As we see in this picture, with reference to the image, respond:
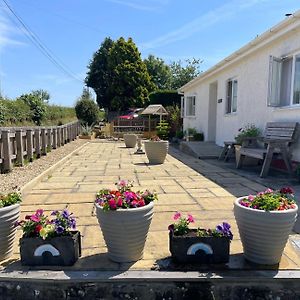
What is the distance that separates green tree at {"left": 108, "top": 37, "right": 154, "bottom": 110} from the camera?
28391 millimetres

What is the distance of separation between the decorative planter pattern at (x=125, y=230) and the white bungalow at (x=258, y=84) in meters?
4.92

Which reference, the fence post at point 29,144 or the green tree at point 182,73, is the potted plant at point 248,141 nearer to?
the fence post at point 29,144

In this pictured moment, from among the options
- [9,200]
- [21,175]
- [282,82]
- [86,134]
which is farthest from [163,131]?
[9,200]

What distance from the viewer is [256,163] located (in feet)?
26.2

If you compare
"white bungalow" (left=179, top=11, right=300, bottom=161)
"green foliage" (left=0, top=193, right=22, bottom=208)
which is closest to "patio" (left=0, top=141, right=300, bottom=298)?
"green foliage" (left=0, top=193, right=22, bottom=208)

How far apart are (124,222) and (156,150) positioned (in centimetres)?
603

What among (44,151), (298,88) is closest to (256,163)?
(298,88)

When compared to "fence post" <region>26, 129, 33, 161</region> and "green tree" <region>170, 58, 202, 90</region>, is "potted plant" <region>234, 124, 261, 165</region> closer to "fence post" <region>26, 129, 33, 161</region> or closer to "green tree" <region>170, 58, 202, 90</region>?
"fence post" <region>26, 129, 33, 161</region>

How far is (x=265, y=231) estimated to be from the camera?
8.21ft

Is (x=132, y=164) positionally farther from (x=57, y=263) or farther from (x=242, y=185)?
(x=57, y=263)

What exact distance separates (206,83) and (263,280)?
37.9ft

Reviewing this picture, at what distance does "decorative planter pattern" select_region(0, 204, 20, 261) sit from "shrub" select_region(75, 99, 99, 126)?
18.9 metres

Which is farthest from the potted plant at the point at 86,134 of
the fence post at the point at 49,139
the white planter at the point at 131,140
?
the fence post at the point at 49,139

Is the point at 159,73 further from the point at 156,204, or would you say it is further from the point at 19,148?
the point at 156,204
